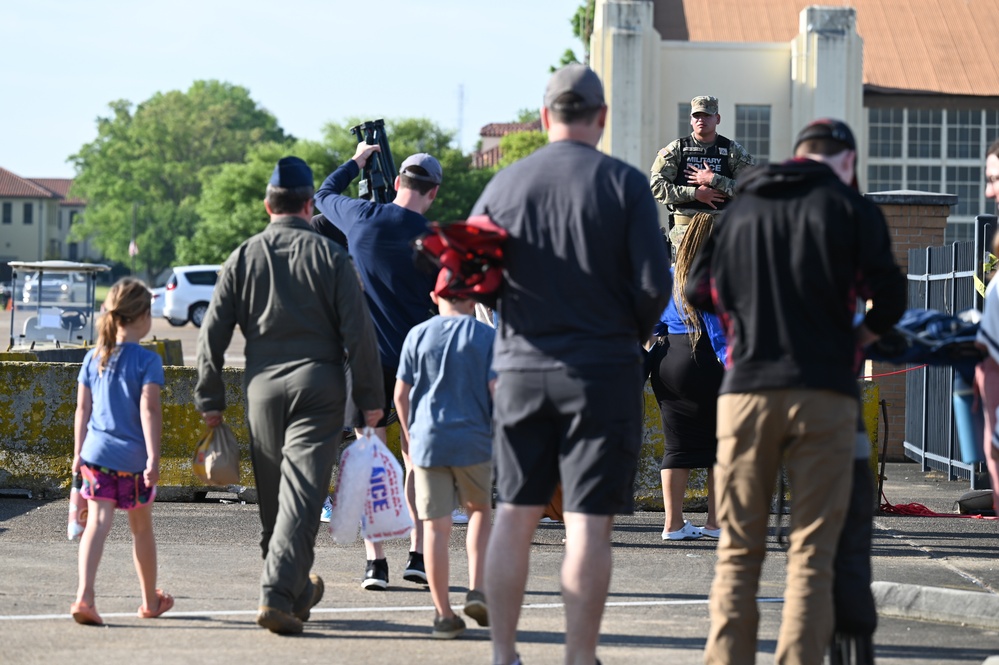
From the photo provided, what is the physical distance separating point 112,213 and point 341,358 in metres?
112

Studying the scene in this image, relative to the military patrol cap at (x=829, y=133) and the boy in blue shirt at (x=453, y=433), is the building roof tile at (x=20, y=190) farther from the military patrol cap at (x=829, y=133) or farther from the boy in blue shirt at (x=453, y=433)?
the military patrol cap at (x=829, y=133)

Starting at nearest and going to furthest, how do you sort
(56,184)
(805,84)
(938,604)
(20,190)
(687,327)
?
(938,604)
(687,327)
(805,84)
(20,190)
(56,184)

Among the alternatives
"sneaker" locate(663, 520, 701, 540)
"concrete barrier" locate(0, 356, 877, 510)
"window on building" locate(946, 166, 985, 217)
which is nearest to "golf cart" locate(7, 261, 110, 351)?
"concrete barrier" locate(0, 356, 877, 510)

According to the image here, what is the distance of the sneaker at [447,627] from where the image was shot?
5.75 m

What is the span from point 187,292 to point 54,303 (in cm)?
1858

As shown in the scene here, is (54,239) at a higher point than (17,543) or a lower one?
higher

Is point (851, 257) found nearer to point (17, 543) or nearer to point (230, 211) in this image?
point (17, 543)

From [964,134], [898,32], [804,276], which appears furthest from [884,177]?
[804,276]

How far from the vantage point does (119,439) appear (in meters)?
5.93

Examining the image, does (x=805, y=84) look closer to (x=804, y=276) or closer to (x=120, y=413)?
(x=120, y=413)

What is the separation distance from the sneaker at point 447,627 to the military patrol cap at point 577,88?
2.10m

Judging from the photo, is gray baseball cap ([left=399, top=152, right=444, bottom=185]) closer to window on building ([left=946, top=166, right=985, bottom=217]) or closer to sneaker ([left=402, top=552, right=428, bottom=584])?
sneaker ([left=402, top=552, right=428, bottom=584])

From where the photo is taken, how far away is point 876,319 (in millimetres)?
4445

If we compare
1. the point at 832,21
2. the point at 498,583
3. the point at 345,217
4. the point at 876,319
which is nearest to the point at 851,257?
the point at 876,319
